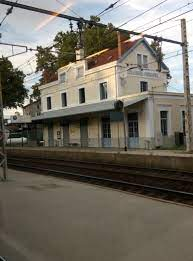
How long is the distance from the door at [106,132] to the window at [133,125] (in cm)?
244

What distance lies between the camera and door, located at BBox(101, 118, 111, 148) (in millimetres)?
38156

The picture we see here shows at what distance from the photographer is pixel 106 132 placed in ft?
128

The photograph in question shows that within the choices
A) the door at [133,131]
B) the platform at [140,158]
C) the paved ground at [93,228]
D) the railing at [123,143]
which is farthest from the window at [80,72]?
the paved ground at [93,228]

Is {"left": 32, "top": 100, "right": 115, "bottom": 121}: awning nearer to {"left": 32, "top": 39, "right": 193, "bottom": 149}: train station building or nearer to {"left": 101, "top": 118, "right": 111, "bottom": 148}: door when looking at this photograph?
{"left": 32, "top": 39, "right": 193, "bottom": 149}: train station building

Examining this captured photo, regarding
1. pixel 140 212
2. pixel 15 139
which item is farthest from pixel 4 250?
pixel 15 139

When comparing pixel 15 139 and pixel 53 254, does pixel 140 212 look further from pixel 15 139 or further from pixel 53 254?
pixel 15 139

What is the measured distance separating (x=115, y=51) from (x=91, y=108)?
7341 millimetres

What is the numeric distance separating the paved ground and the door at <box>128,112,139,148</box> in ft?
74.4

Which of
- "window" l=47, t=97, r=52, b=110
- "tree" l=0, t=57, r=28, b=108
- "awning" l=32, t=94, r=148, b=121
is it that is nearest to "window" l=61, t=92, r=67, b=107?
"awning" l=32, t=94, r=148, b=121

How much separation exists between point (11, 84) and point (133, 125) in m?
22.7

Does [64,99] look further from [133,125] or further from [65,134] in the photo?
[133,125]

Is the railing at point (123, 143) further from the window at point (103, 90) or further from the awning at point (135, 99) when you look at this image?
the window at point (103, 90)

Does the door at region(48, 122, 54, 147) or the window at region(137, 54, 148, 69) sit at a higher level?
the window at region(137, 54, 148, 69)

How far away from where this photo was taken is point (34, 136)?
54.8 m
